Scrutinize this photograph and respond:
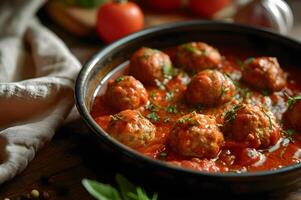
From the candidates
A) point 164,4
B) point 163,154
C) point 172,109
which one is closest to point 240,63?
point 172,109

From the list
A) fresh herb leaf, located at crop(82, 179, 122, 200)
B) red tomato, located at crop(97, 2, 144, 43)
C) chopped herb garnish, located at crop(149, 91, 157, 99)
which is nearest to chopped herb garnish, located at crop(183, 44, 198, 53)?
chopped herb garnish, located at crop(149, 91, 157, 99)

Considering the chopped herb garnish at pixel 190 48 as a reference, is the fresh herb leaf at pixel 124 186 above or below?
below

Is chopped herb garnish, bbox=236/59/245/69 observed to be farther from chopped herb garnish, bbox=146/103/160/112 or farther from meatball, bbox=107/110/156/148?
meatball, bbox=107/110/156/148

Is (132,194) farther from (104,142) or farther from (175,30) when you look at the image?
(175,30)

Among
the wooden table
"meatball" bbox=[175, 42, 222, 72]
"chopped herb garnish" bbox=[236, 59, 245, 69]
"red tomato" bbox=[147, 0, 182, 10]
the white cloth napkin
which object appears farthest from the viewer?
"red tomato" bbox=[147, 0, 182, 10]

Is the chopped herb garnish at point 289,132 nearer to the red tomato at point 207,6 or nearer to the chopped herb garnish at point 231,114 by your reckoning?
the chopped herb garnish at point 231,114

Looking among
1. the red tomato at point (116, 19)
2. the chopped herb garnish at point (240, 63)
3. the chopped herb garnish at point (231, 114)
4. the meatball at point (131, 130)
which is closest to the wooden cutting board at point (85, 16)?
the red tomato at point (116, 19)
